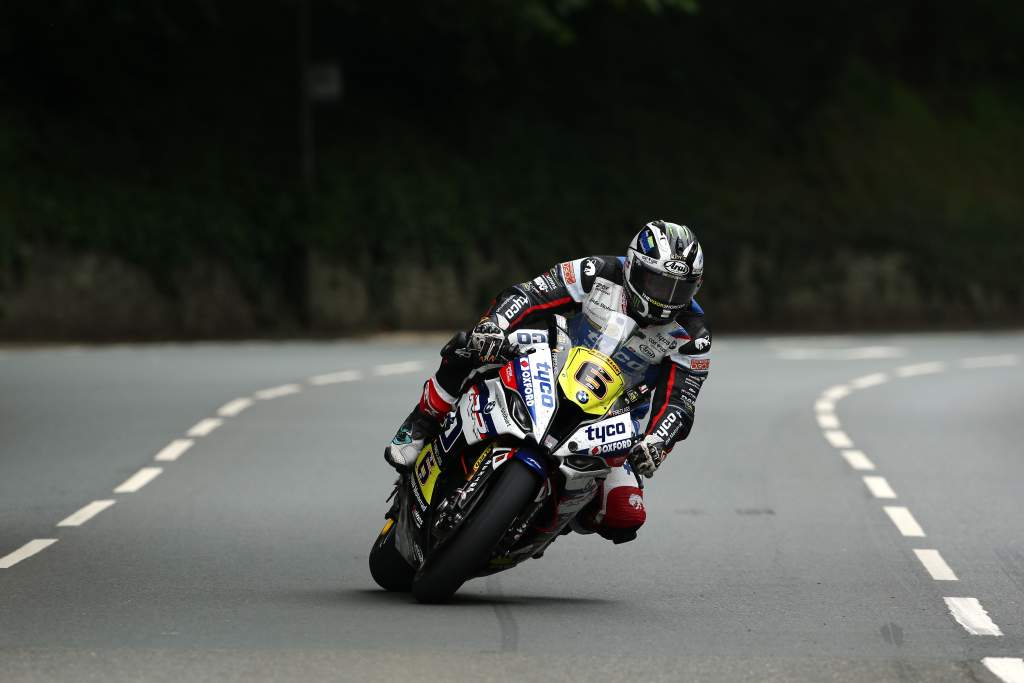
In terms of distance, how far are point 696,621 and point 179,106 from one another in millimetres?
30086

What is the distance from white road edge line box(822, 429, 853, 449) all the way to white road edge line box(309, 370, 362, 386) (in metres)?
6.84

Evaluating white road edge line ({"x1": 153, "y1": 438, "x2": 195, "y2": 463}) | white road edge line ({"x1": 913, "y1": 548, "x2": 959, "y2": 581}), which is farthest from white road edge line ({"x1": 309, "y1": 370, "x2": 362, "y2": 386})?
white road edge line ({"x1": 913, "y1": 548, "x2": 959, "y2": 581})

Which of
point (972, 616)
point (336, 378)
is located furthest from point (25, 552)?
point (336, 378)

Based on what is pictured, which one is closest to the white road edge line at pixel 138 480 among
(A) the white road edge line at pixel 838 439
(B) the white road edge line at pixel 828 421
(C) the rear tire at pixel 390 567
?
(C) the rear tire at pixel 390 567

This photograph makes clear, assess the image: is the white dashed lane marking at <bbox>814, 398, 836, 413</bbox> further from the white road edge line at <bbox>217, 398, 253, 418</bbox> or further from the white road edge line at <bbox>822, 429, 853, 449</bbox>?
the white road edge line at <bbox>217, 398, 253, 418</bbox>

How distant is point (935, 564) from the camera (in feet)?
34.8

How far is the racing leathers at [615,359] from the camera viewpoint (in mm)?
9148

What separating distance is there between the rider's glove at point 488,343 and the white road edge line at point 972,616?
7.37 feet

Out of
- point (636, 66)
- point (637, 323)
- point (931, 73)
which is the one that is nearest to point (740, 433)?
point (637, 323)

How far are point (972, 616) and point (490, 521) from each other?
2174mm

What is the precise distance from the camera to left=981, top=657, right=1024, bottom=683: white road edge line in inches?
298

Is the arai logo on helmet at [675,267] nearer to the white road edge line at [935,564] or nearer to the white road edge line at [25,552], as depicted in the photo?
the white road edge line at [935,564]

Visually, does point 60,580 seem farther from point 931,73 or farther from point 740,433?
point 931,73

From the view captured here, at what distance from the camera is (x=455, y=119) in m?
41.2
